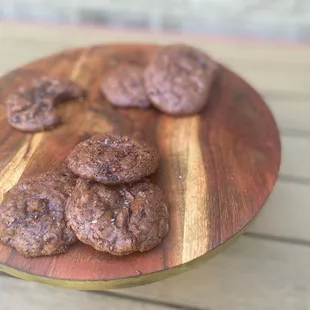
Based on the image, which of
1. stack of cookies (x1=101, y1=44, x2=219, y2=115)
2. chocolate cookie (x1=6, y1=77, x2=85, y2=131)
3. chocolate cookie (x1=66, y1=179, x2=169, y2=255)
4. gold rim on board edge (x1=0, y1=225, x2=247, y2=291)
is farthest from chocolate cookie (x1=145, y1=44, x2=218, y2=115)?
gold rim on board edge (x1=0, y1=225, x2=247, y2=291)

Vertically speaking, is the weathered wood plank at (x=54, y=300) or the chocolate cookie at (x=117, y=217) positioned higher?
the chocolate cookie at (x=117, y=217)

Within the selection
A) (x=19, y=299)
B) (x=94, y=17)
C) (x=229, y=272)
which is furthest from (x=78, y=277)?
(x=94, y=17)

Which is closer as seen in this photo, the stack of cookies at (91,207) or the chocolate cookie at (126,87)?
the stack of cookies at (91,207)

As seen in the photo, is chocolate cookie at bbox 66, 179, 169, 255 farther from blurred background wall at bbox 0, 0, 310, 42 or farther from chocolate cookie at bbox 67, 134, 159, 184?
blurred background wall at bbox 0, 0, 310, 42

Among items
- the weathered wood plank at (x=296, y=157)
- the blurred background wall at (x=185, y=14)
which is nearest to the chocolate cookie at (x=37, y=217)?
the weathered wood plank at (x=296, y=157)

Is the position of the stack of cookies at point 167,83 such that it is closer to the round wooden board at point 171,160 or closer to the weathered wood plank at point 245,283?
the round wooden board at point 171,160

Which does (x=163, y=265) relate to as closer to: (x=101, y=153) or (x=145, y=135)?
(x=101, y=153)
